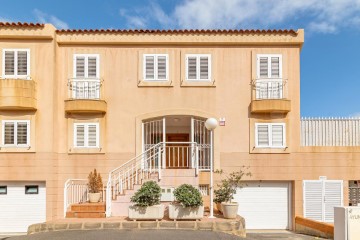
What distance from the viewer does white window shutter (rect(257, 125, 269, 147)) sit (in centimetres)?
1662

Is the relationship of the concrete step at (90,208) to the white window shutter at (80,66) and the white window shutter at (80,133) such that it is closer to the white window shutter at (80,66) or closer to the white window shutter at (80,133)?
the white window shutter at (80,133)

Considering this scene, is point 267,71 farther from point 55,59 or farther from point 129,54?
point 55,59

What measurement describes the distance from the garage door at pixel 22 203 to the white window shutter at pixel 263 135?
10094 millimetres

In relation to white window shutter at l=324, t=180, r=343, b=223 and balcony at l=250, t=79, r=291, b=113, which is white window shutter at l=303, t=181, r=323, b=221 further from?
balcony at l=250, t=79, r=291, b=113

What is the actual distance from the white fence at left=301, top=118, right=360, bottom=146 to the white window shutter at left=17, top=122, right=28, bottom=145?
12.7 m

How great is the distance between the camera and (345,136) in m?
17.2

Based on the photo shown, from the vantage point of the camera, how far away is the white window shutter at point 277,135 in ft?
54.4

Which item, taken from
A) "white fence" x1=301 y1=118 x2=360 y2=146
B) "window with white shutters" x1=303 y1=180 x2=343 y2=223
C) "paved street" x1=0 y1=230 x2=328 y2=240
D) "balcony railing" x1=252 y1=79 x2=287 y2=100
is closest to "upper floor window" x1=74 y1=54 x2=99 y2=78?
"balcony railing" x1=252 y1=79 x2=287 y2=100

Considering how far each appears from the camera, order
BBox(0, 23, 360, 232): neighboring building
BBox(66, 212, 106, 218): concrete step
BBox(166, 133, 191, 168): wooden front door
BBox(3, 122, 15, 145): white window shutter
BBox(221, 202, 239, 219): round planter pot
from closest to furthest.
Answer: BBox(221, 202, 239, 219): round planter pot, BBox(66, 212, 106, 218): concrete step, BBox(3, 122, 15, 145): white window shutter, BBox(0, 23, 360, 232): neighboring building, BBox(166, 133, 191, 168): wooden front door

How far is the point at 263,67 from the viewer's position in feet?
55.3

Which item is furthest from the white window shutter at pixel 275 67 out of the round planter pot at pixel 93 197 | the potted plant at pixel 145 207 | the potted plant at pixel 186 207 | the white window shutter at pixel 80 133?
the round planter pot at pixel 93 197

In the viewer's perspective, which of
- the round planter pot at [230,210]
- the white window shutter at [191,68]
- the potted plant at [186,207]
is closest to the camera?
the potted plant at [186,207]

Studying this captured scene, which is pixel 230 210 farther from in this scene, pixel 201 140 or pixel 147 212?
pixel 201 140

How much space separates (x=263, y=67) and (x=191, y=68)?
3.38 metres
